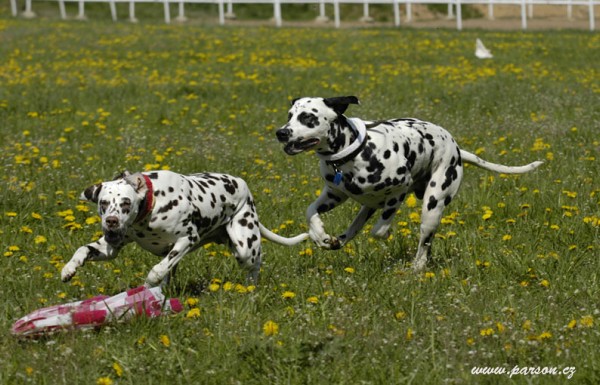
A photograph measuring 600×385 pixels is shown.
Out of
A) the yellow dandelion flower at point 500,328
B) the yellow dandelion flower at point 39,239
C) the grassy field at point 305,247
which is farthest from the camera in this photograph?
the yellow dandelion flower at point 39,239

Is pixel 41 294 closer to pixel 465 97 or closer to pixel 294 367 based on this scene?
pixel 294 367

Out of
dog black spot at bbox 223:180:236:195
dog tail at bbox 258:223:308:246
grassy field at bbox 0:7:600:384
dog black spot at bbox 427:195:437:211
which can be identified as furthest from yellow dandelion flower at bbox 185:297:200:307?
dog black spot at bbox 427:195:437:211

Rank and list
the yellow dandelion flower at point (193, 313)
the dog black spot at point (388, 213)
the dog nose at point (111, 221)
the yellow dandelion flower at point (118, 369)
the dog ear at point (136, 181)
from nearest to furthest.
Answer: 1. the yellow dandelion flower at point (118, 369)
2. the yellow dandelion flower at point (193, 313)
3. the dog nose at point (111, 221)
4. the dog ear at point (136, 181)
5. the dog black spot at point (388, 213)

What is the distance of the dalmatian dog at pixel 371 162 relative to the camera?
650 centimetres

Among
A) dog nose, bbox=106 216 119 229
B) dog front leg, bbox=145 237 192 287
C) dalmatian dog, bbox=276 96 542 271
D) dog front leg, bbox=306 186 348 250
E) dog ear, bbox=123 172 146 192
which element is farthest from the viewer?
dog front leg, bbox=306 186 348 250

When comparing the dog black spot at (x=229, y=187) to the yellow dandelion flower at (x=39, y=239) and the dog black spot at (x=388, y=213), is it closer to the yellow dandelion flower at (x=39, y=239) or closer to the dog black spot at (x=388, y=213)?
the dog black spot at (x=388, y=213)

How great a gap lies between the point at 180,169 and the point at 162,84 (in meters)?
7.02

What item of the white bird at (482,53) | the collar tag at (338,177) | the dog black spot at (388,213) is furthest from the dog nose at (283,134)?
the white bird at (482,53)

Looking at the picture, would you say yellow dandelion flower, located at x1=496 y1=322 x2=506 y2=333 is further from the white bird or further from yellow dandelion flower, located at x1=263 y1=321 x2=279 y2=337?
the white bird

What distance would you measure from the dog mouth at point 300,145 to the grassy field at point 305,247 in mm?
873

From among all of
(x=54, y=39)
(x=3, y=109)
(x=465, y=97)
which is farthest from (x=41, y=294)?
(x=54, y=39)

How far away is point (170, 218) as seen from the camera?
600cm

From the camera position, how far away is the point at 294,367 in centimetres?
462

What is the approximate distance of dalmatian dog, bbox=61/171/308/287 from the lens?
5.66m
